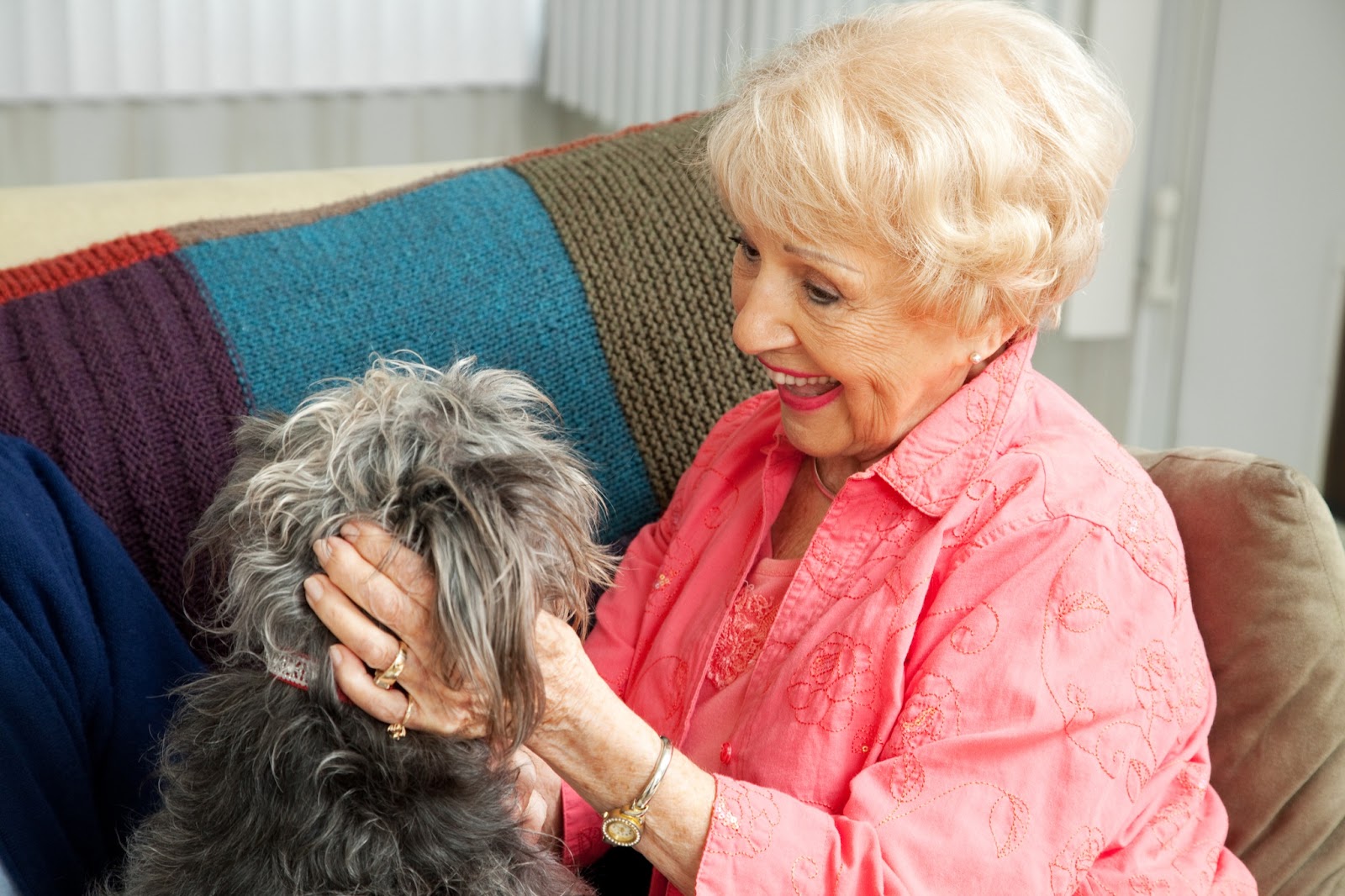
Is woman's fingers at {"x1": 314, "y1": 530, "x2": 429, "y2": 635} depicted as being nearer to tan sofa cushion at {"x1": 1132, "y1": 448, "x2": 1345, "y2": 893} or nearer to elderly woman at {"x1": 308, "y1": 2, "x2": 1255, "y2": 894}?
A: elderly woman at {"x1": 308, "y1": 2, "x2": 1255, "y2": 894}

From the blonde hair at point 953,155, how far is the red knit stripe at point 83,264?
966 millimetres

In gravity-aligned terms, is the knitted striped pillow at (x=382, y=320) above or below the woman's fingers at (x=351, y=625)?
above

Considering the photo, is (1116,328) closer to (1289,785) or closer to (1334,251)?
(1334,251)

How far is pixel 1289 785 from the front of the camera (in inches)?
54.2

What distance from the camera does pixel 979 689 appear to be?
3.86 ft

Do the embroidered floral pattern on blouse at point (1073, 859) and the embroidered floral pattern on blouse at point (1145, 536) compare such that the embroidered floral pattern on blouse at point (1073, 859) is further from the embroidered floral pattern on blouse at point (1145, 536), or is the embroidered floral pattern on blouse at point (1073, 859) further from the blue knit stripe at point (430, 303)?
the blue knit stripe at point (430, 303)

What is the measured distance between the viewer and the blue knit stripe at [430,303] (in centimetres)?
167

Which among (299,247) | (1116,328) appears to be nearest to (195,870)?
(299,247)

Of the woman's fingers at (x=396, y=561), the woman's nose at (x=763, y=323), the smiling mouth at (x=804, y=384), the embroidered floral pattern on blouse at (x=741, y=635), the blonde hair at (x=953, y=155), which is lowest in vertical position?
the embroidered floral pattern on blouse at (x=741, y=635)

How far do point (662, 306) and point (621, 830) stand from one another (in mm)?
827

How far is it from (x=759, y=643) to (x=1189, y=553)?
54 centimetres

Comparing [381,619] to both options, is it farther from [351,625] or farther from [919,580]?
[919,580]

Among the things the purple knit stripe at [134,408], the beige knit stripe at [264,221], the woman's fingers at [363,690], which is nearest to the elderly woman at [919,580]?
the woman's fingers at [363,690]

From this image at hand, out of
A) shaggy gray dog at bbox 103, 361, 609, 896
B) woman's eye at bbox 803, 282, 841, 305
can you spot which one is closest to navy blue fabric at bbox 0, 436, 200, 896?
shaggy gray dog at bbox 103, 361, 609, 896
